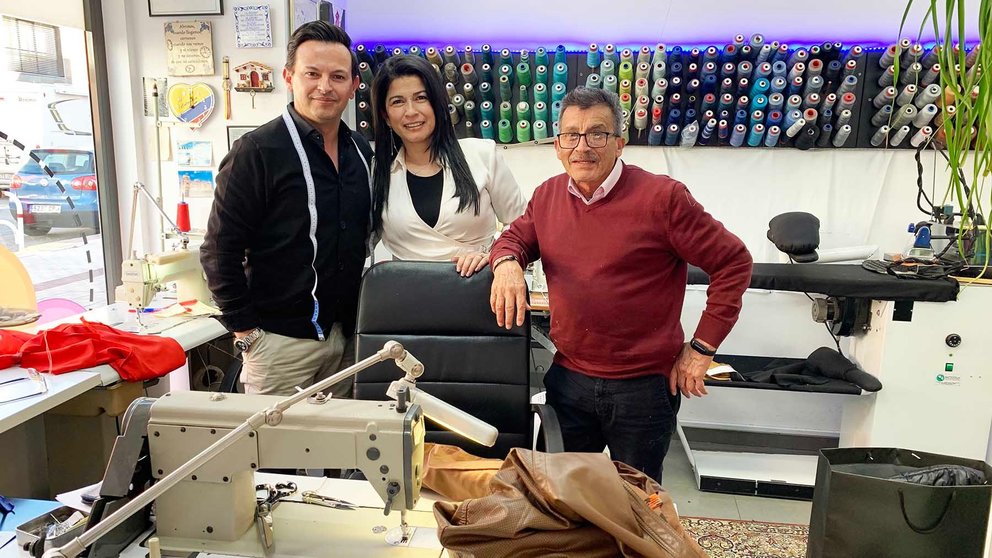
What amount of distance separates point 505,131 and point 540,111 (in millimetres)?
201

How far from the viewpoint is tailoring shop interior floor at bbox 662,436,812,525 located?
263cm

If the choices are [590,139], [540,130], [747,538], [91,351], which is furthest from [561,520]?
[540,130]

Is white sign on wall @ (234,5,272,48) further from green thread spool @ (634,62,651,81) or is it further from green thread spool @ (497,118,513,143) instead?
green thread spool @ (634,62,651,81)

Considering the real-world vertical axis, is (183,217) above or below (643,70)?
below

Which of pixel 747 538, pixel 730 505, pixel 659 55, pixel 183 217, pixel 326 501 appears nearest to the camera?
pixel 326 501

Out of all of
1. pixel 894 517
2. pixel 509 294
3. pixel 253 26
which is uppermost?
pixel 253 26

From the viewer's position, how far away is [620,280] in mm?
1593

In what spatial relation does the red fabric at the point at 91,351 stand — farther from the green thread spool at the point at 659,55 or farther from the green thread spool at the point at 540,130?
the green thread spool at the point at 659,55

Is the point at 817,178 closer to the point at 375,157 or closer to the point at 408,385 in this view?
the point at 375,157

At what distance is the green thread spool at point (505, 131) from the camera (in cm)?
319

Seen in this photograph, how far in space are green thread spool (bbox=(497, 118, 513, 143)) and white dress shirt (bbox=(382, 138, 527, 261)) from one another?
48.8 inches

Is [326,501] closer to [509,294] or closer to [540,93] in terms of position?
[509,294]

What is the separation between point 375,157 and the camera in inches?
75.0

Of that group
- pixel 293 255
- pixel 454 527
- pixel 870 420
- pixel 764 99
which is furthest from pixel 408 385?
pixel 764 99
